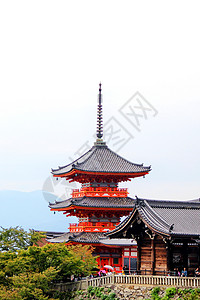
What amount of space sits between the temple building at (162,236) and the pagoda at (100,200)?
10.9 m

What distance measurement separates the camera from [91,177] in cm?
5684

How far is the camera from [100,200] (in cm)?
5612

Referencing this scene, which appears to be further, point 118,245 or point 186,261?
point 118,245

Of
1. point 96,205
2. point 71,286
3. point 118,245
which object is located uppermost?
point 96,205

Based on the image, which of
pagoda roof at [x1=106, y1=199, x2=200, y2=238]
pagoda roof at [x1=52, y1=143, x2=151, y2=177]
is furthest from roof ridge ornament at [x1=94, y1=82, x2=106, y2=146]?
pagoda roof at [x1=106, y1=199, x2=200, y2=238]

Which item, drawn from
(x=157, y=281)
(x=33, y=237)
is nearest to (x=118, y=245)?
(x=33, y=237)

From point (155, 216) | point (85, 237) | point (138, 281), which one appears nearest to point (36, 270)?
point (138, 281)

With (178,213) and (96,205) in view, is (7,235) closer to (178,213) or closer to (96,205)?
(96,205)

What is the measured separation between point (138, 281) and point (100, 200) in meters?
17.8

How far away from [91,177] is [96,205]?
3.30 m

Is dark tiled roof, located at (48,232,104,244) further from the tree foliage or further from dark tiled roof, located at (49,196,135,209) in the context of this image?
the tree foliage

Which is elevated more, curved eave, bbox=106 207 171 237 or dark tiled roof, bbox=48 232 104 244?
curved eave, bbox=106 207 171 237

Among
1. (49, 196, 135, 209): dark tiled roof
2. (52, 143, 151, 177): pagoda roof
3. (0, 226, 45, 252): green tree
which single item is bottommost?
(0, 226, 45, 252): green tree

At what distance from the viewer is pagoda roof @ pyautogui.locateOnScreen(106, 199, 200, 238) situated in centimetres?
3866
